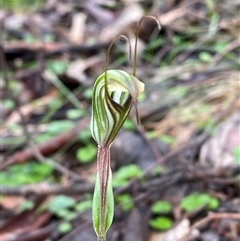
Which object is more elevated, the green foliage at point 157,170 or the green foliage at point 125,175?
the green foliage at point 125,175

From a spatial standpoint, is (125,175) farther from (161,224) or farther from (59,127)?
(59,127)

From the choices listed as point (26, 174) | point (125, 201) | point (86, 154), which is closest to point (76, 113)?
point (86, 154)

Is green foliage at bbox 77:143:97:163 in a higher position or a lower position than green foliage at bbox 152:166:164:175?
lower

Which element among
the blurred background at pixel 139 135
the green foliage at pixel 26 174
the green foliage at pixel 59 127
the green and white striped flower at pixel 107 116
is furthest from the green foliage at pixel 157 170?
the green and white striped flower at pixel 107 116

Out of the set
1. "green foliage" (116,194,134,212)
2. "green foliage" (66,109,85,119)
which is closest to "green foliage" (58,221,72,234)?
"green foliage" (116,194,134,212)

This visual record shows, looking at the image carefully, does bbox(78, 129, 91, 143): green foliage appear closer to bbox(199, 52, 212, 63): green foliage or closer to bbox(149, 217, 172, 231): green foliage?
bbox(149, 217, 172, 231): green foliage

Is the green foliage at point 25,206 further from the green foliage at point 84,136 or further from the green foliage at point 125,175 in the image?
the green foliage at point 84,136

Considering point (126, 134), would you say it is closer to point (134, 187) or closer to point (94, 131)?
point (134, 187)
